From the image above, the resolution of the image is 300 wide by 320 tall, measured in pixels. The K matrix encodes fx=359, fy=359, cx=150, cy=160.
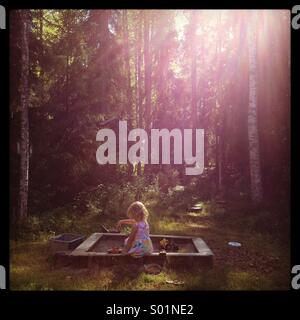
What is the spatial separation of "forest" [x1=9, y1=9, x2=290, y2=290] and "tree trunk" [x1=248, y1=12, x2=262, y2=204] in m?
0.03

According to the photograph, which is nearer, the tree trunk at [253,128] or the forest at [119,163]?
the forest at [119,163]

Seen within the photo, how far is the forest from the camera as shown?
272 inches

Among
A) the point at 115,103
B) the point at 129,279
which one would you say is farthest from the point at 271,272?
the point at 115,103

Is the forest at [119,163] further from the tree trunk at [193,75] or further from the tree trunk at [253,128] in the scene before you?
the tree trunk at [193,75]

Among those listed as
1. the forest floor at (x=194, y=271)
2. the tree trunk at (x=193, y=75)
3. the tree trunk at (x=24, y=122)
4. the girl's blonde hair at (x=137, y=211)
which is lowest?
the forest floor at (x=194, y=271)

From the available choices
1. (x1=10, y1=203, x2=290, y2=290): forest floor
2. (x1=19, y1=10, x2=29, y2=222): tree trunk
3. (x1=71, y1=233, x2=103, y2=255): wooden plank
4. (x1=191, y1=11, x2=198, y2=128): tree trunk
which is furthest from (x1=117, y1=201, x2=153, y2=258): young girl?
A: (x1=191, y1=11, x2=198, y2=128): tree trunk

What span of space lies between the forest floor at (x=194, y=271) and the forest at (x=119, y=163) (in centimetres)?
3

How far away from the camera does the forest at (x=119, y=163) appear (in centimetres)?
690

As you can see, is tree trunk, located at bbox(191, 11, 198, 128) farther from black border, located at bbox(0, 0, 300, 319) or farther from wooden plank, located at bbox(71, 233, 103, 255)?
black border, located at bbox(0, 0, 300, 319)

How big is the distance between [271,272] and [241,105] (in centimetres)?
752
